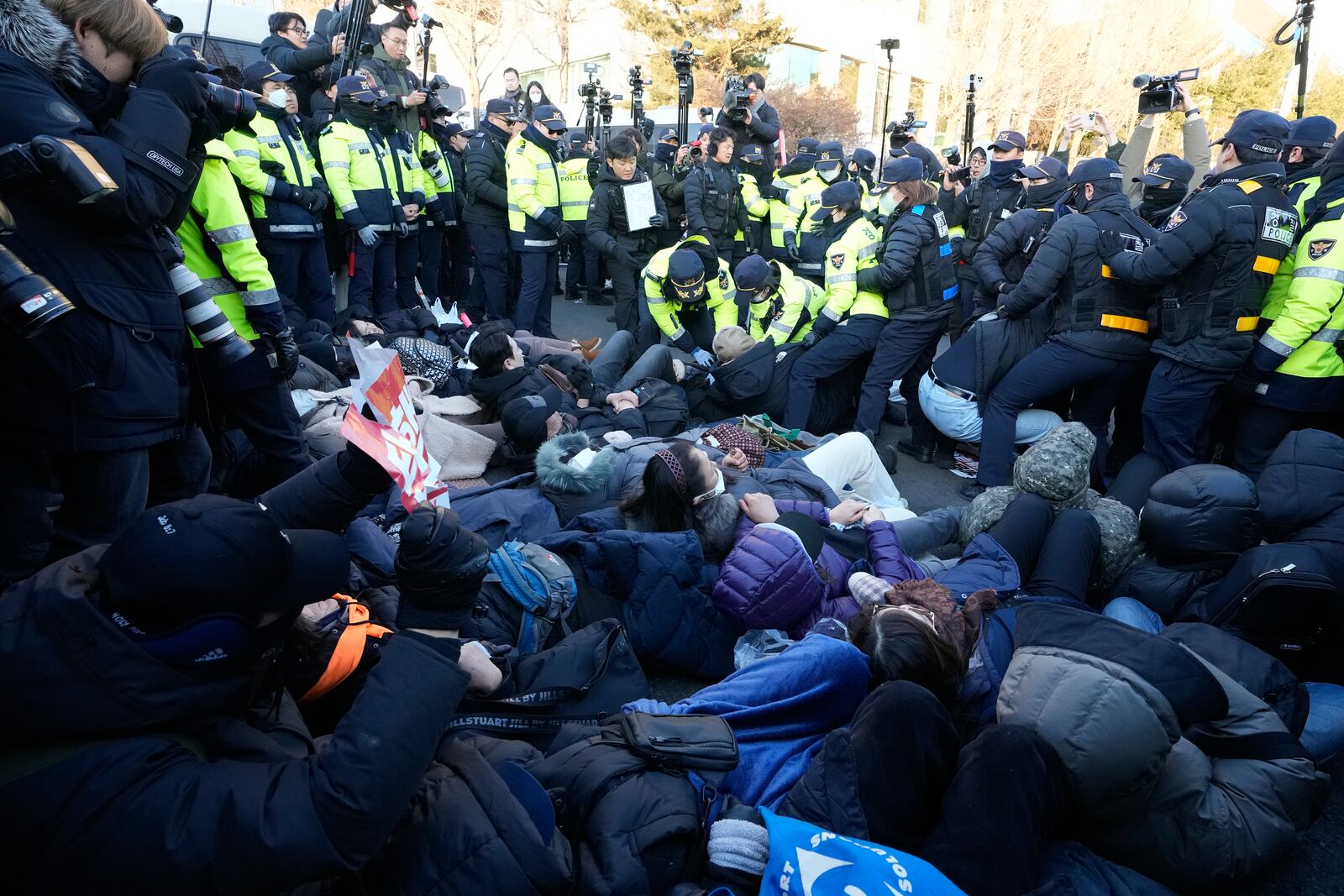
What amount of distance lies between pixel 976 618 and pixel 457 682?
5.33 ft

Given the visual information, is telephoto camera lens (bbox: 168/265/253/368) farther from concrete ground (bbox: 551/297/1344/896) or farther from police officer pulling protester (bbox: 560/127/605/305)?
police officer pulling protester (bbox: 560/127/605/305)

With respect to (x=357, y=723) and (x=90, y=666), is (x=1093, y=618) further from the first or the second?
(x=90, y=666)

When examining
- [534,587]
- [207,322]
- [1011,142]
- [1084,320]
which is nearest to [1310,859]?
[534,587]

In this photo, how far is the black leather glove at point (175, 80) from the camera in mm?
2283

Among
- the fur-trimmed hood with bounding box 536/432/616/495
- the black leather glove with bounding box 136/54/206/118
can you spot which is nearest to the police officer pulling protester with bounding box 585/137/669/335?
the fur-trimmed hood with bounding box 536/432/616/495

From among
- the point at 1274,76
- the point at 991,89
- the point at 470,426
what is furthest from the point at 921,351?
the point at 991,89

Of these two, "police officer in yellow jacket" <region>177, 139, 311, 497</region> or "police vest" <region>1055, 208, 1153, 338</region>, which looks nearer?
"police officer in yellow jacket" <region>177, 139, 311, 497</region>

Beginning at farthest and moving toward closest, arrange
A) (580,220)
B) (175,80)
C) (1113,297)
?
1. (580,220)
2. (1113,297)
3. (175,80)

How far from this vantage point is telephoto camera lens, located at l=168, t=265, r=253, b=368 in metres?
2.51

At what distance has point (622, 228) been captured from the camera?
7523 mm

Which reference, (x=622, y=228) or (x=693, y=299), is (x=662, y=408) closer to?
(x=693, y=299)

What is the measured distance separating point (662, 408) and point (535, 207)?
299cm

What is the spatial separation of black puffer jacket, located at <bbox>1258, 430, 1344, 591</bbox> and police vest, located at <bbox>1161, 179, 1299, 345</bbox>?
1.57m

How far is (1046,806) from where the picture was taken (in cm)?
171
